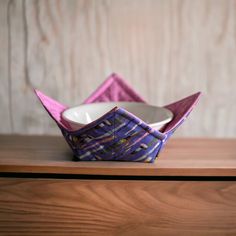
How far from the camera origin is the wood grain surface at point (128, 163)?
69 cm

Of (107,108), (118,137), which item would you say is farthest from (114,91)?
(118,137)

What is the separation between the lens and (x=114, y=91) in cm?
90

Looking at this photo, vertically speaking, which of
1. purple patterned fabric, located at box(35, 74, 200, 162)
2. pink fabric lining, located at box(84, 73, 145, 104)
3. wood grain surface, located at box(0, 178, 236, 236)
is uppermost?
pink fabric lining, located at box(84, 73, 145, 104)

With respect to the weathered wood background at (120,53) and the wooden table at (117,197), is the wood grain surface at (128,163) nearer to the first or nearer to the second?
the wooden table at (117,197)

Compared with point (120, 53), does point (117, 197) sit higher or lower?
lower

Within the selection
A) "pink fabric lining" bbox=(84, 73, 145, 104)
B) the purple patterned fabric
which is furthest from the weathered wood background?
the purple patterned fabric

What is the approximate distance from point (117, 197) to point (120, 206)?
2cm

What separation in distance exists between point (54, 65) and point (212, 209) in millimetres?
533

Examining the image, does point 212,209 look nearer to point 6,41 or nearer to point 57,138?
point 57,138

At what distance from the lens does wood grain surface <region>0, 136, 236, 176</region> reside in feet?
2.27

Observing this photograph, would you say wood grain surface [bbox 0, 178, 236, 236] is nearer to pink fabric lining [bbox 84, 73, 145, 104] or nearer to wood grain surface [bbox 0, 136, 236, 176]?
wood grain surface [bbox 0, 136, 236, 176]

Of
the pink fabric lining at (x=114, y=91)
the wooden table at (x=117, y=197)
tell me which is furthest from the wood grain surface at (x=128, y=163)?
the pink fabric lining at (x=114, y=91)

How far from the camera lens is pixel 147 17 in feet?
3.08

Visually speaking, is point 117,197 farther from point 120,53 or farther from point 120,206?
point 120,53
